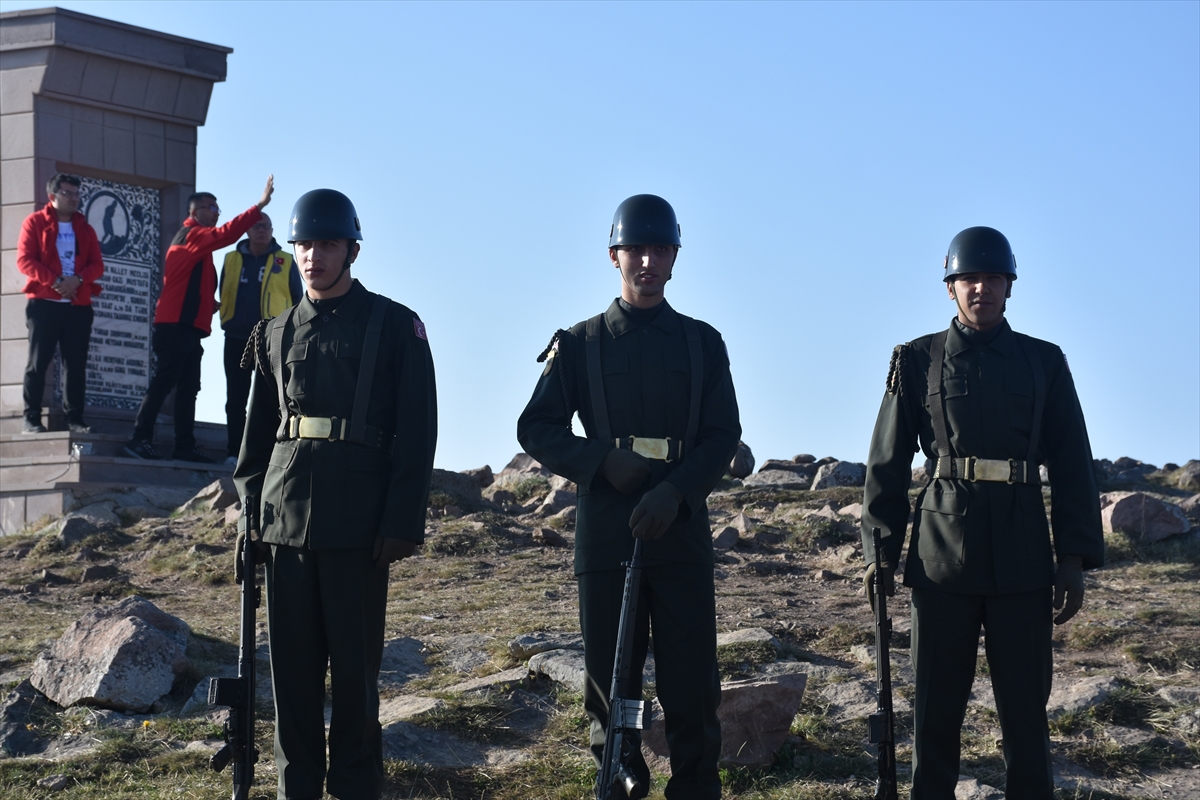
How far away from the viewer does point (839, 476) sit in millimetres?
13867

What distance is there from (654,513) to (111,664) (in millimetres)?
3268

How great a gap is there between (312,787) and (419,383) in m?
1.30

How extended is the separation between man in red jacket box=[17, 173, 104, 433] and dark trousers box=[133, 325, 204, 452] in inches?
22.0

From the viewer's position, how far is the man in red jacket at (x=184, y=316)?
11.9 meters

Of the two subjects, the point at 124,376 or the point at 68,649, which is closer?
the point at 68,649

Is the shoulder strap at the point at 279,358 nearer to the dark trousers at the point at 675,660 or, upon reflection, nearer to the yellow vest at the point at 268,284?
the dark trousers at the point at 675,660

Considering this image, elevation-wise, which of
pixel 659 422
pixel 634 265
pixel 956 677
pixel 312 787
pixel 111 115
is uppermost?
pixel 111 115

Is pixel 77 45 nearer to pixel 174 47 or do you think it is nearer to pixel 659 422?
pixel 174 47

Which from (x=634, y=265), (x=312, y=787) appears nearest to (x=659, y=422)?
(x=634, y=265)

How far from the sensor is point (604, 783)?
4.37 metres

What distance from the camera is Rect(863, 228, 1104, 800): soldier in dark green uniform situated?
185 inches

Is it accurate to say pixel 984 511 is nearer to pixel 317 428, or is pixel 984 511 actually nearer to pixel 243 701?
pixel 317 428

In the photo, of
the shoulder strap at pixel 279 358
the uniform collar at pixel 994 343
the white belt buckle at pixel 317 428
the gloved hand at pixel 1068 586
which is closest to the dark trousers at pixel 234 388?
the shoulder strap at pixel 279 358

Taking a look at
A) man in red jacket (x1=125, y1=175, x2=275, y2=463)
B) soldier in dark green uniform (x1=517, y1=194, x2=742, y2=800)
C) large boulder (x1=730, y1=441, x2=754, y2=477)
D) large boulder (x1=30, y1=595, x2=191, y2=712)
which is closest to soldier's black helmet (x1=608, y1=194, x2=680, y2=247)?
soldier in dark green uniform (x1=517, y1=194, x2=742, y2=800)
